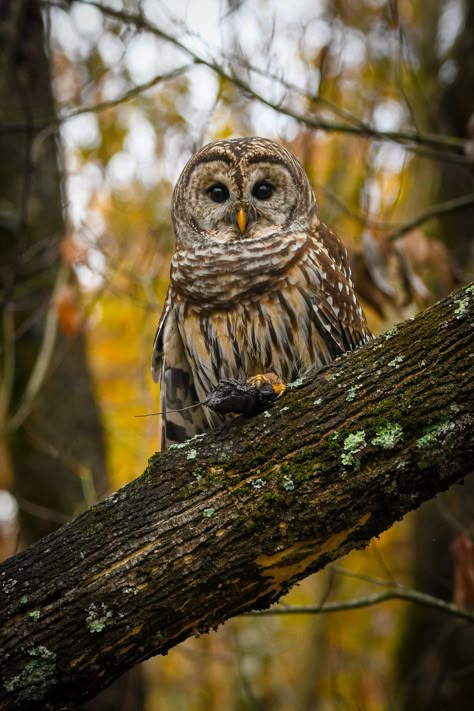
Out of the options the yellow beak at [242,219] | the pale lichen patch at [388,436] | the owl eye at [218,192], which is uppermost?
the owl eye at [218,192]

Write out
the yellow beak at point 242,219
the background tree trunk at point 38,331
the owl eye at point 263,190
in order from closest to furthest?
the yellow beak at point 242,219
the owl eye at point 263,190
the background tree trunk at point 38,331

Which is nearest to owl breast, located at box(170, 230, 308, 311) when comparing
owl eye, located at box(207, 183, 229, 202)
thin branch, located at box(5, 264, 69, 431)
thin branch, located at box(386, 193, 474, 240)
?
owl eye, located at box(207, 183, 229, 202)

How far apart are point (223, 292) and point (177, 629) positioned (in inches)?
74.2

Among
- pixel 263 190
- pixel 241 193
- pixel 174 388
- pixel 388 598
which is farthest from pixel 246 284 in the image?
pixel 388 598

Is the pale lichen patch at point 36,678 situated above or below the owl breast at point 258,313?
below

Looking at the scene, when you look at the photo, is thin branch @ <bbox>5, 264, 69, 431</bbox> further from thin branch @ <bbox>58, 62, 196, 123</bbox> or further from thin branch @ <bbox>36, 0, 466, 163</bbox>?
thin branch @ <bbox>36, 0, 466, 163</bbox>

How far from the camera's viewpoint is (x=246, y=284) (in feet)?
13.5

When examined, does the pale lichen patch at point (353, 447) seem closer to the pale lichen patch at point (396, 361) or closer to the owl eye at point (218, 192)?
the pale lichen patch at point (396, 361)

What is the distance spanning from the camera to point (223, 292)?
4148 millimetres

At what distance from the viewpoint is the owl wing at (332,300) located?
13.7ft

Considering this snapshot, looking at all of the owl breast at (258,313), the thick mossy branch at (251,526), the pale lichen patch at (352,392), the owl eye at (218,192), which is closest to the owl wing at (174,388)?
the owl breast at (258,313)

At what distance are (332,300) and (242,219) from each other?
0.69 meters

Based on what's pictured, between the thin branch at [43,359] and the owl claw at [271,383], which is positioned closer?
the owl claw at [271,383]

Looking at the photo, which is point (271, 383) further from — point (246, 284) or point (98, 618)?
point (98, 618)
